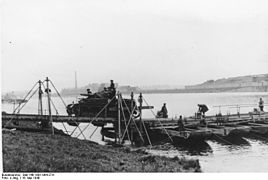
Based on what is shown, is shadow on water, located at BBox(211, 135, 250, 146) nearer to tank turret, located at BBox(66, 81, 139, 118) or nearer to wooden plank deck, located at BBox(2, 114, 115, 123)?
tank turret, located at BBox(66, 81, 139, 118)

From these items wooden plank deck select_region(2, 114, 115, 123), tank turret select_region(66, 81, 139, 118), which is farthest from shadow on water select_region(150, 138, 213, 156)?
wooden plank deck select_region(2, 114, 115, 123)

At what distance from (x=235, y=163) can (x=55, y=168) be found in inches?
398

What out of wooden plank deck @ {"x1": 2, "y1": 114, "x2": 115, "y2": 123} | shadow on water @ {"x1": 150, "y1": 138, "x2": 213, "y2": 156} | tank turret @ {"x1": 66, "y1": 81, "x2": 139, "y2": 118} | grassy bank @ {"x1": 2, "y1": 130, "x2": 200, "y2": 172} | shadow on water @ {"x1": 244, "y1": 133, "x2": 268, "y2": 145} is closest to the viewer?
grassy bank @ {"x1": 2, "y1": 130, "x2": 200, "y2": 172}

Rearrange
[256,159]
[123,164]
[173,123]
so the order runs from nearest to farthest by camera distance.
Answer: [123,164]
[256,159]
[173,123]

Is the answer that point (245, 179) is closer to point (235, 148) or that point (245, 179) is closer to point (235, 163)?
point (235, 163)

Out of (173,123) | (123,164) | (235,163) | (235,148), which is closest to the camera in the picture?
(123,164)

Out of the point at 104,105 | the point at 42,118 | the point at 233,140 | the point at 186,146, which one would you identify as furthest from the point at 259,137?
the point at 42,118

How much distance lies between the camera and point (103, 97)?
71.9 feet

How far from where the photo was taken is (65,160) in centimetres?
1101

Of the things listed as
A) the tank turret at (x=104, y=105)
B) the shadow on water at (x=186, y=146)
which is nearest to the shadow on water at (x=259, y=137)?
the shadow on water at (x=186, y=146)

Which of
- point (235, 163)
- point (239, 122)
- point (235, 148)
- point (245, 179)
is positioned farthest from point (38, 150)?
point (239, 122)

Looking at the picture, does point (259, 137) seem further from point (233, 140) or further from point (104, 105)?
point (104, 105)

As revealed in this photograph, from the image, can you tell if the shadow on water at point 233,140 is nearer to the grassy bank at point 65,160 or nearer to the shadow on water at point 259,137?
the shadow on water at point 259,137

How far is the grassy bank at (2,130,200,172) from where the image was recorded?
10268mm
